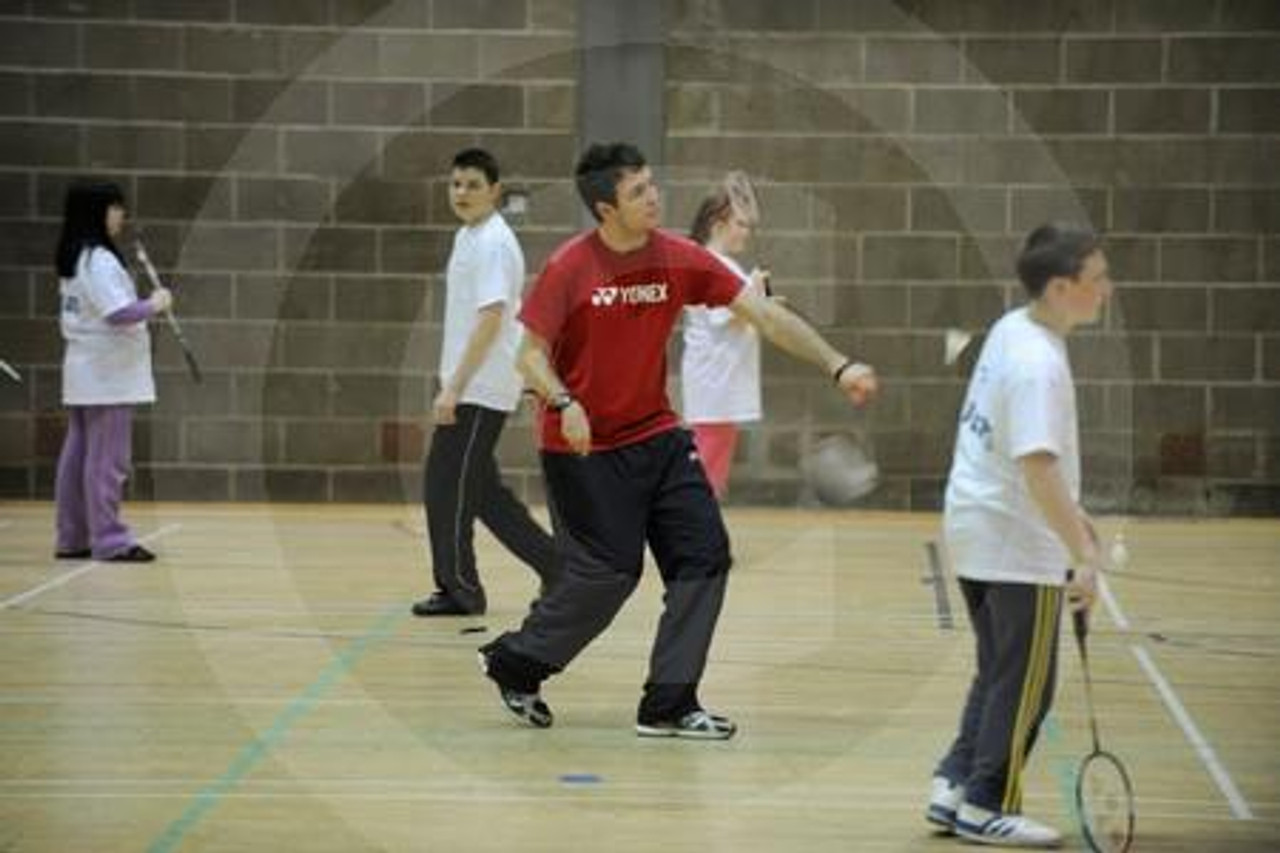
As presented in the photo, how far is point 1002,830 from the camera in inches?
213

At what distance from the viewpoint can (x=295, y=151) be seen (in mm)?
13461

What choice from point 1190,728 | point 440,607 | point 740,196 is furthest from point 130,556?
point 1190,728

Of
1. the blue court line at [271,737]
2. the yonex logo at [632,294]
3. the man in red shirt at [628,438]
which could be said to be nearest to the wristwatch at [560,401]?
the man in red shirt at [628,438]

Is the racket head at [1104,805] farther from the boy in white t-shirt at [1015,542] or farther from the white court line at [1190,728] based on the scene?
the white court line at [1190,728]

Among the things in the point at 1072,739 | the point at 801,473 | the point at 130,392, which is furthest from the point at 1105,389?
the point at 1072,739

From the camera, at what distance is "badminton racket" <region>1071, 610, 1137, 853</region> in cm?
529

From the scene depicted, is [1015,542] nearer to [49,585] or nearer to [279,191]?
[49,585]

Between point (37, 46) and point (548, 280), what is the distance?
766cm

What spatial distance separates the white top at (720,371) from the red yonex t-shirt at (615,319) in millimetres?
3658

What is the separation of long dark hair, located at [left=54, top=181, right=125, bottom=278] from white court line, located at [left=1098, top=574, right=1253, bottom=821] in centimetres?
477

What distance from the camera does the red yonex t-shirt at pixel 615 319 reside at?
261 inches

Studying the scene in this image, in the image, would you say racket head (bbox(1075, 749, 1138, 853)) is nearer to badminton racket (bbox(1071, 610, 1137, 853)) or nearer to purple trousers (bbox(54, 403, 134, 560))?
badminton racket (bbox(1071, 610, 1137, 853))

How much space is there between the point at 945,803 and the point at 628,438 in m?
→ 1.63

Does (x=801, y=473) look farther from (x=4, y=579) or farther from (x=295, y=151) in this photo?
(x=4, y=579)
